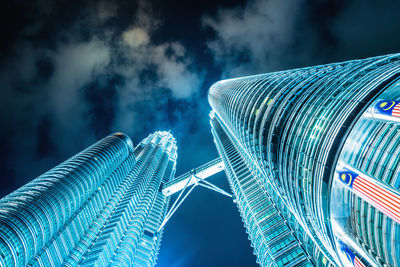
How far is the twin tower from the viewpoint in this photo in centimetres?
2725

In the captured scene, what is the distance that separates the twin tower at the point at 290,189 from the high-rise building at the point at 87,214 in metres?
0.54

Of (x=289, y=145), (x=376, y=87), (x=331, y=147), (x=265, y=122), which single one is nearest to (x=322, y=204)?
(x=331, y=147)

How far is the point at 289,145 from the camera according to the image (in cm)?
4247

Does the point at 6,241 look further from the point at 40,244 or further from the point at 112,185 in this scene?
the point at 112,185

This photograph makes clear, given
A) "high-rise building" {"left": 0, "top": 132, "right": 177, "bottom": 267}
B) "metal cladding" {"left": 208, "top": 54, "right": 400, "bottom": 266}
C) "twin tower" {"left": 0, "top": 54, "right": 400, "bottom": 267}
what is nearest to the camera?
"metal cladding" {"left": 208, "top": 54, "right": 400, "bottom": 266}

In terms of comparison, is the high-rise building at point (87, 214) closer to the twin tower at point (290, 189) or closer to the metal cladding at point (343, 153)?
the twin tower at point (290, 189)

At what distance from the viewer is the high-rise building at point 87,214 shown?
277 feet

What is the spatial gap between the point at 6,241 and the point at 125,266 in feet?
170

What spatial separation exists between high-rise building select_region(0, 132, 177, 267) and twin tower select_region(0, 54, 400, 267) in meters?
0.54

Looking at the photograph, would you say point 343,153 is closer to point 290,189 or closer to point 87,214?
point 290,189

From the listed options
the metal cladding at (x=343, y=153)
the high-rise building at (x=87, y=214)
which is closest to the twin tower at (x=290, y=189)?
the metal cladding at (x=343, y=153)

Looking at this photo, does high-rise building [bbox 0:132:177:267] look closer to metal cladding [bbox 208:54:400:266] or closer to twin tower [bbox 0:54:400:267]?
twin tower [bbox 0:54:400:267]

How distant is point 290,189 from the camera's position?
4300 centimetres

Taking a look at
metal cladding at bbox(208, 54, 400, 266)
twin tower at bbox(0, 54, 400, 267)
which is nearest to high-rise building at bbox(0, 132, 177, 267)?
twin tower at bbox(0, 54, 400, 267)
